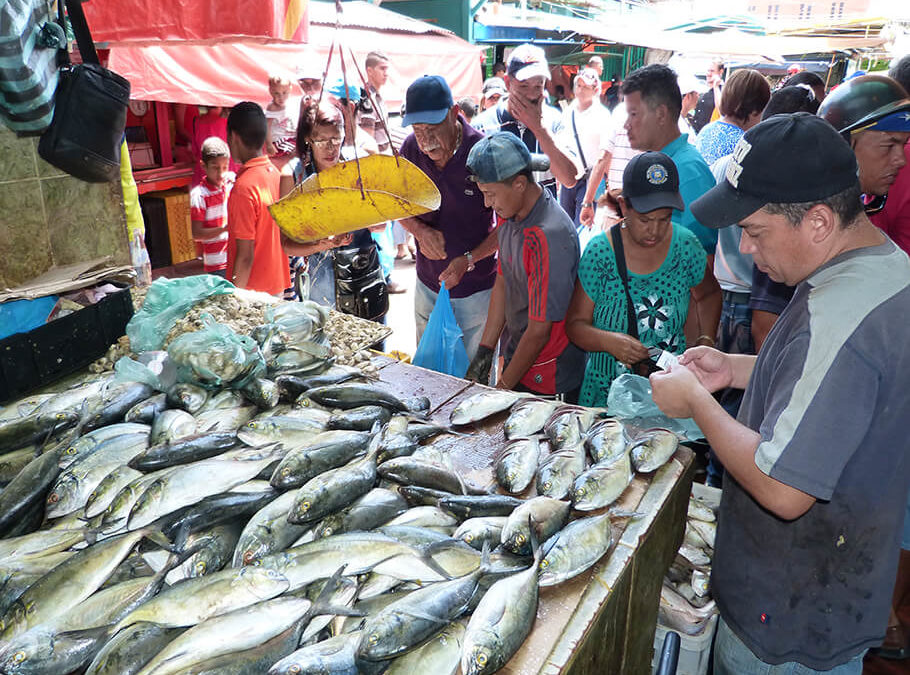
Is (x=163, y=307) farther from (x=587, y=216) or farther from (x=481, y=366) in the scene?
(x=587, y=216)

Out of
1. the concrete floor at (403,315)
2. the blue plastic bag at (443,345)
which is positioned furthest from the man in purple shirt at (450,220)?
Answer: the concrete floor at (403,315)

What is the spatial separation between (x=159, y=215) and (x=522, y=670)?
8251mm

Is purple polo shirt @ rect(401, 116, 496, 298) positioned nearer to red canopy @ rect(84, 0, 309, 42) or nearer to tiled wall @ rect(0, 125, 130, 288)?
red canopy @ rect(84, 0, 309, 42)

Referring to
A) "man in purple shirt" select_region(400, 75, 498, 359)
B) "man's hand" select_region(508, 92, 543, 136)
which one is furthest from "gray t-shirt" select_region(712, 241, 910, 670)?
"man's hand" select_region(508, 92, 543, 136)

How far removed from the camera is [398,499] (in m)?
1.83

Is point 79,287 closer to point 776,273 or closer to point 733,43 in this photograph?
point 776,273

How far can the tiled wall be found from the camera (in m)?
3.03

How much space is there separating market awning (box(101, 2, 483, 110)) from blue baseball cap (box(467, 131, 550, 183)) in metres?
1.72

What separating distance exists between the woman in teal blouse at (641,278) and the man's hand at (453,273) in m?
1.10

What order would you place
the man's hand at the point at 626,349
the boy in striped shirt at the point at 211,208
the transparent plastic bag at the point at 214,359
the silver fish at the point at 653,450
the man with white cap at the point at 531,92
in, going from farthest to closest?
the boy in striped shirt at the point at 211,208
the man with white cap at the point at 531,92
the man's hand at the point at 626,349
the transparent plastic bag at the point at 214,359
the silver fish at the point at 653,450

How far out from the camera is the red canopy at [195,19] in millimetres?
3104

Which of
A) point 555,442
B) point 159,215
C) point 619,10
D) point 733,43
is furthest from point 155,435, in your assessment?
point 619,10

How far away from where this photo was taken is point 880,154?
297 centimetres

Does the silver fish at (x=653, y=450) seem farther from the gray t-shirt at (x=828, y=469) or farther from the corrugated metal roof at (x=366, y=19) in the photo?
the corrugated metal roof at (x=366, y=19)
